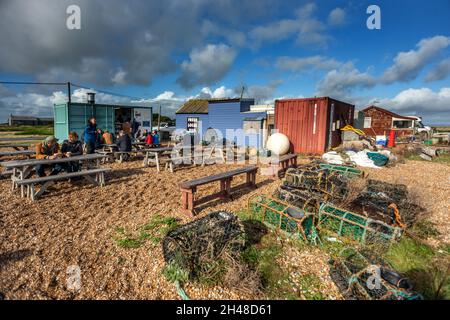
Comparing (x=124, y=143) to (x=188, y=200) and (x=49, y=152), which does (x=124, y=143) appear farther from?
(x=188, y=200)

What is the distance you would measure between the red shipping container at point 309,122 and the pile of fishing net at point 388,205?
7500 mm

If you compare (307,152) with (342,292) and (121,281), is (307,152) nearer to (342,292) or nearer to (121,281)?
(342,292)

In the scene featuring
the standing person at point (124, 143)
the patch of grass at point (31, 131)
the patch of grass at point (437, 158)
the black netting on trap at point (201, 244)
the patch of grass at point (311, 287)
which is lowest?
the patch of grass at point (311, 287)

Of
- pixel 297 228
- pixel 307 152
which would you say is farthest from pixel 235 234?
pixel 307 152

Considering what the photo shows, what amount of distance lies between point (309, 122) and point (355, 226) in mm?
9966

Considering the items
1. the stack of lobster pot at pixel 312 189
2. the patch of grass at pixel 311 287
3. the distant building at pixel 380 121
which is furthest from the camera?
the distant building at pixel 380 121

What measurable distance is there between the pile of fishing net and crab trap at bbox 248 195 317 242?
152 cm

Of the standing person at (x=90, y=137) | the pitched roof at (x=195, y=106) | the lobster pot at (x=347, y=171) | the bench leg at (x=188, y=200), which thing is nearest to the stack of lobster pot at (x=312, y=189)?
the lobster pot at (x=347, y=171)

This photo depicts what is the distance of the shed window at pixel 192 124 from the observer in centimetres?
2259

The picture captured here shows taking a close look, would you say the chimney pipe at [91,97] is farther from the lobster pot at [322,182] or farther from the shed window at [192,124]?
the lobster pot at [322,182]

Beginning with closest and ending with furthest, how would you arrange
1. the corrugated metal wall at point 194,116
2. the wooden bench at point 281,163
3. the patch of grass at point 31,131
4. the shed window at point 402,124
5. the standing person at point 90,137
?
the wooden bench at point 281,163
the standing person at point 90,137
the corrugated metal wall at point 194,116
the patch of grass at point 31,131
the shed window at point 402,124

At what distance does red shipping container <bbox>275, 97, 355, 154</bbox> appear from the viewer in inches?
508
